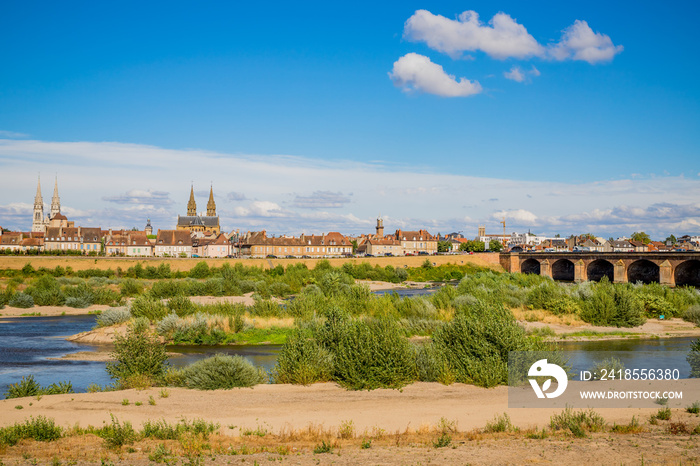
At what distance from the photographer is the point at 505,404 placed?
1814 cm

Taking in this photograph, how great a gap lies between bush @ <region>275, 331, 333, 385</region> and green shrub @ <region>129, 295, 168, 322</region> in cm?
1682

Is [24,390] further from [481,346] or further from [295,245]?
[295,245]

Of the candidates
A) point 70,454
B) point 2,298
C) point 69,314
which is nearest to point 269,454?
point 70,454

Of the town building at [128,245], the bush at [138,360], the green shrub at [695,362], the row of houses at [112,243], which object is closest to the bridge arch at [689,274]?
the green shrub at [695,362]

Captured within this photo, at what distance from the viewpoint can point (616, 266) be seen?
7875 centimetres

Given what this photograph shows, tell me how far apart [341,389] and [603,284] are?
3367cm

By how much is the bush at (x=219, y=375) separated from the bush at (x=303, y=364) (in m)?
1.20

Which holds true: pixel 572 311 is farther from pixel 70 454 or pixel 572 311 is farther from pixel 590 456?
pixel 70 454

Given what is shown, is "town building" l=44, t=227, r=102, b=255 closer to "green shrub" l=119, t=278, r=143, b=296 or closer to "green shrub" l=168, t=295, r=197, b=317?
"green shrub" l=119, t=278, r=143, b=296

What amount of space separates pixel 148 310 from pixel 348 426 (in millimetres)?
24729

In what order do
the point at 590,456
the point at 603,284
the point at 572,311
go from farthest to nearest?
the point at 603,284 < the point at 572,311 < the point at 590,456

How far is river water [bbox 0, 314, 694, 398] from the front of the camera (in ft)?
78.6

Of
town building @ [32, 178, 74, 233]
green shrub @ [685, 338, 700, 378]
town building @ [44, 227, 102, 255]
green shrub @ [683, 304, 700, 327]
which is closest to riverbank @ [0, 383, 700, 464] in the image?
green shrub @ [685, 338, 700, 378]

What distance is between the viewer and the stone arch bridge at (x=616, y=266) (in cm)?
7219
